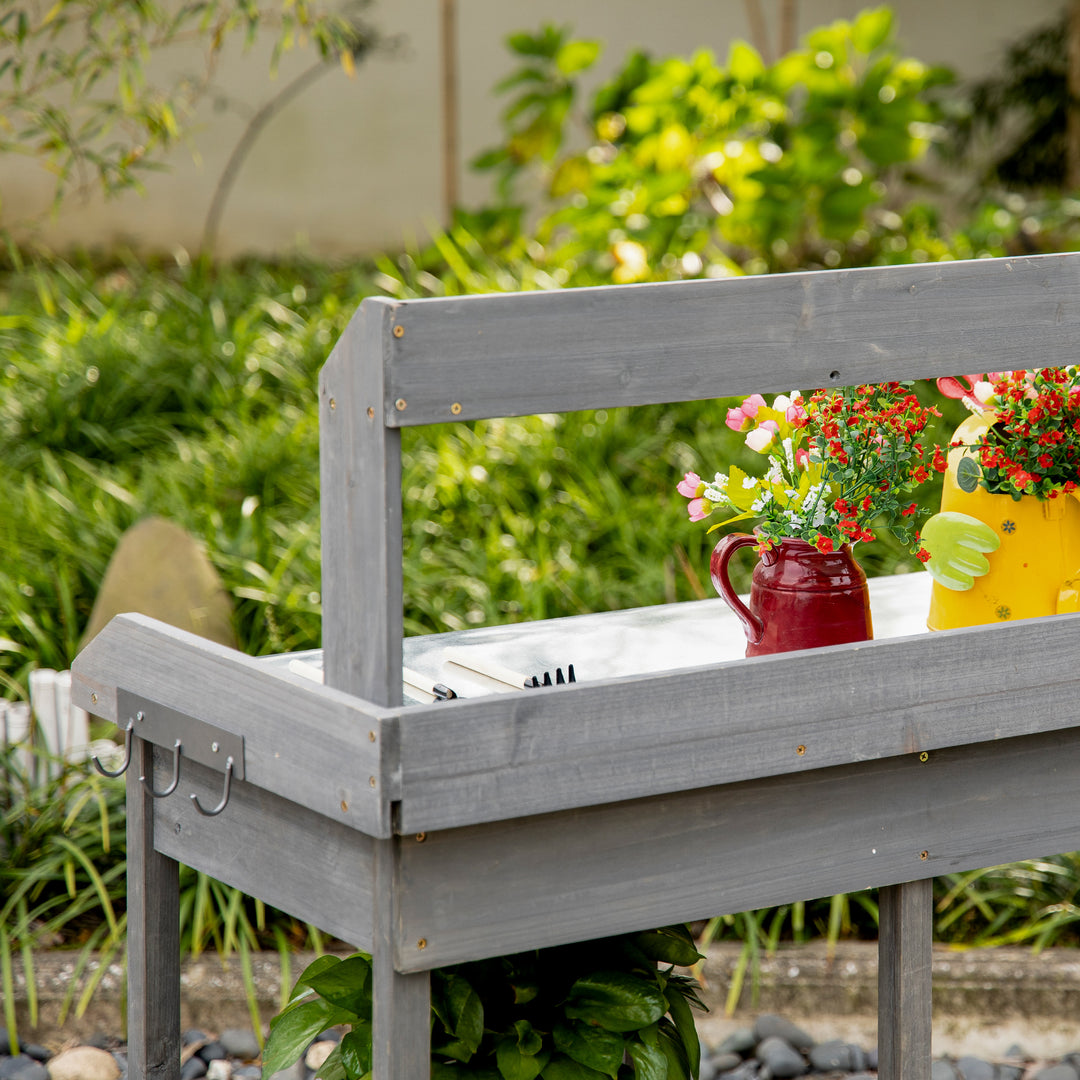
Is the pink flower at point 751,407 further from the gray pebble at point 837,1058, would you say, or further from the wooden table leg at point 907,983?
the gray pebble at point 837,1058

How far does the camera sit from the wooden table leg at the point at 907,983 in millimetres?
1599

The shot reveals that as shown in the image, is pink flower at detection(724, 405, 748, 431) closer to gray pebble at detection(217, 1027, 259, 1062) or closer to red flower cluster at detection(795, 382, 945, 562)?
red flower cluster at detection(795, 382, 945, 562)

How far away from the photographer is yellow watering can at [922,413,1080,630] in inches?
67.1

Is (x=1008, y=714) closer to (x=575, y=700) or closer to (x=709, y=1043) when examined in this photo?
(x=575, y=700)

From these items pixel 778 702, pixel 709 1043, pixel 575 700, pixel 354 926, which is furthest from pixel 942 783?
pixel 709 1043

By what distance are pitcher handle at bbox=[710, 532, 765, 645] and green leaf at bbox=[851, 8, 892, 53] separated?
394 centimetres

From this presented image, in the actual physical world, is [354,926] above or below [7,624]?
below

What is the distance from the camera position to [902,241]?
5684mm

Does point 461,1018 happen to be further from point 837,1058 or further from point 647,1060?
point 837,1058

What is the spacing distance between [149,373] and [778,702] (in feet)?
11.3

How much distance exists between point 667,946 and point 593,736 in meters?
0.46

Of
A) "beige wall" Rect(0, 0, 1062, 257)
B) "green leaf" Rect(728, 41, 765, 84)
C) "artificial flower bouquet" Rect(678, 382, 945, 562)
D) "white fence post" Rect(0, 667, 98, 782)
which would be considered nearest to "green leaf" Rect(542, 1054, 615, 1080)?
"artificial flower bouquet" Rect(678, 382, 945, 562)

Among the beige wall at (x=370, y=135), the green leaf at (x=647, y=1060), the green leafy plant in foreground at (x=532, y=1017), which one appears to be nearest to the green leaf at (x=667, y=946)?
the green leafy plant in foreground at (x=532, y=1017)

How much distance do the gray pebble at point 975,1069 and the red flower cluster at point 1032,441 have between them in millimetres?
1220
